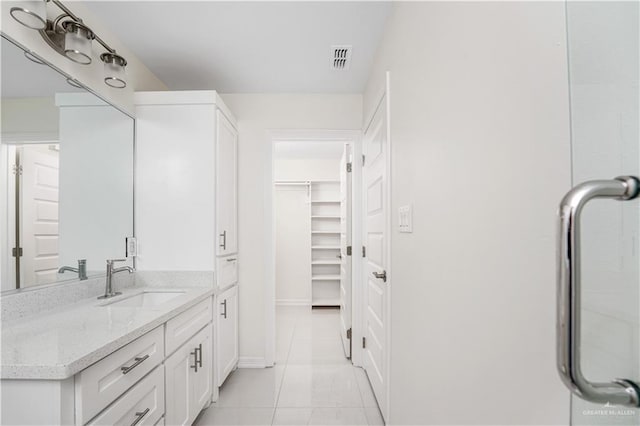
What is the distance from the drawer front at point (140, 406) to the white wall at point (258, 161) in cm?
137

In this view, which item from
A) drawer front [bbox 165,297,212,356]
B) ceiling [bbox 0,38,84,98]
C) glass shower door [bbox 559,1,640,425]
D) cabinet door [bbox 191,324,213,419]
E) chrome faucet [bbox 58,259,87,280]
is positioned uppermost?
ceiling [bbox 0,38,84,98]

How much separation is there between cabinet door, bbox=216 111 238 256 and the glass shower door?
7.28 feet

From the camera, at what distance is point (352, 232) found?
2.93 m

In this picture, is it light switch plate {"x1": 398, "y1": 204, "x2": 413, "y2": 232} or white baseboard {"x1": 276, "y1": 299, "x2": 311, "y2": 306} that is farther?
white baseboard {"x1": 276, "y1": 299, "x2": 311, "y2": 306}

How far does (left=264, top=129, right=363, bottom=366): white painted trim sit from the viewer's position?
286 cm

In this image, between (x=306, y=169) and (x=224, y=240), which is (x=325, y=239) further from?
(x=224, y=240)

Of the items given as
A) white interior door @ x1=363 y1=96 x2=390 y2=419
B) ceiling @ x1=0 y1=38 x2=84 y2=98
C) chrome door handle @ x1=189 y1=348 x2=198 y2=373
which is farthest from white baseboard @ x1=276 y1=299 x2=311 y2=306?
ceiling @ x1=0 y1=38 x2=84 y2=98

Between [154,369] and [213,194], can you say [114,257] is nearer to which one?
[213,194]

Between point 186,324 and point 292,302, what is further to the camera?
point 292,302

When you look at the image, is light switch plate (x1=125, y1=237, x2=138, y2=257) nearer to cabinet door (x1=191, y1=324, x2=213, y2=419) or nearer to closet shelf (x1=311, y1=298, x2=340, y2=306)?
cabinet door (x1=191, y1=324, x2=213, y2=419)

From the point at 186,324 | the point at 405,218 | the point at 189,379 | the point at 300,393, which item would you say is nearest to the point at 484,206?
the point at 405,218

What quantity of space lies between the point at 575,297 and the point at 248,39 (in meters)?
2.32

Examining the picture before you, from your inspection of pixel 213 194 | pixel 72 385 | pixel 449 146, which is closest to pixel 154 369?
pixel 72 385

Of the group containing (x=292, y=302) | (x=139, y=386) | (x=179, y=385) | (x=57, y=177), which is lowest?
(x=292, y=302)
